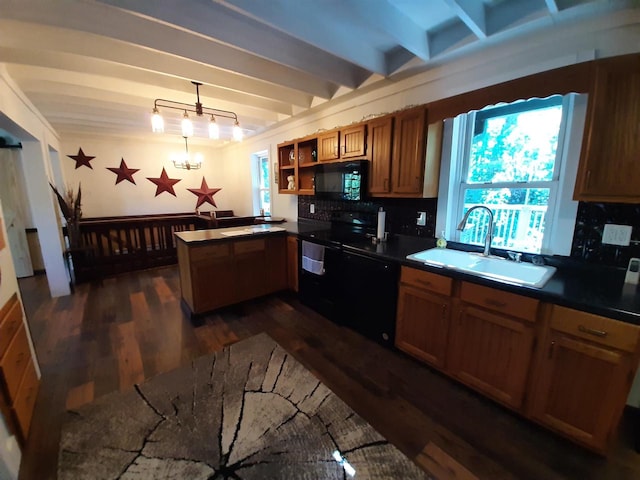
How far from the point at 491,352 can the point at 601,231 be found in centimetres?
103

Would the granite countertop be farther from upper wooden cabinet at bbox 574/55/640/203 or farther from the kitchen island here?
the kitchen island

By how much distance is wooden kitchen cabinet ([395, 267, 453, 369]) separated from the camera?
1778mm

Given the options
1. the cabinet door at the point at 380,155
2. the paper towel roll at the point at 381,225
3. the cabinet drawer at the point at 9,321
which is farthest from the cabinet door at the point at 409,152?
the cabinet drawer at the point at 9,321

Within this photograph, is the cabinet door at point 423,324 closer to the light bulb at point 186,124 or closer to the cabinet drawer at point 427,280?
the cabinet drawer at point 427,280

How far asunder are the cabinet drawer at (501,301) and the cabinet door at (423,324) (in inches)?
6.6

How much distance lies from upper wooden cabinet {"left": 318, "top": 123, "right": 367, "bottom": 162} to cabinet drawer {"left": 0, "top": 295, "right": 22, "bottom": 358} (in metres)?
2.78

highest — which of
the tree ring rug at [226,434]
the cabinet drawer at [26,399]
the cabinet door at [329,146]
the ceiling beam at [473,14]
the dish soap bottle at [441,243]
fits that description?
Result: the ceiling beam at [473,14]

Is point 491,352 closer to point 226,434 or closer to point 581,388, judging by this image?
point 581,388

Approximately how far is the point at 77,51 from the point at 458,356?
357 cm

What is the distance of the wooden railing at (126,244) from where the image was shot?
3955mm

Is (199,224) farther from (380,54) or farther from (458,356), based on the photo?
(458,356)

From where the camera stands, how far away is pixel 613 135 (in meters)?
Answer: 1.36

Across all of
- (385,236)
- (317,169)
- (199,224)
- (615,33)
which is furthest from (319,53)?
(199,224)

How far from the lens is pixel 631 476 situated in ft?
4.13
